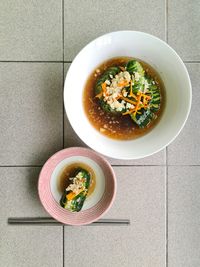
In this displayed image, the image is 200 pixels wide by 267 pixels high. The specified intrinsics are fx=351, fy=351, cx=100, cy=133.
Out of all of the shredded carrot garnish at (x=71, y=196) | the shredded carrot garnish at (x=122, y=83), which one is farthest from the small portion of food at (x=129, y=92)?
the shredded carrot garnish at (x=71, y=196)

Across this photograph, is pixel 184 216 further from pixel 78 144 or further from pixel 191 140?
pixel 78 144

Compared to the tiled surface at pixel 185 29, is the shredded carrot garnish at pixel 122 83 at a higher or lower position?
lower

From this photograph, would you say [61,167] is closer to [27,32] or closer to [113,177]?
[113,177]

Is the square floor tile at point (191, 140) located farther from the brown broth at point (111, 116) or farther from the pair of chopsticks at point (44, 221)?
→ the pair of chopsticks at point (44, 221)

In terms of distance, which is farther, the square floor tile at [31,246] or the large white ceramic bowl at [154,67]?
the square floor tile at [31,246]

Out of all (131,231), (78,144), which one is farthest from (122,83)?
(131,231)
